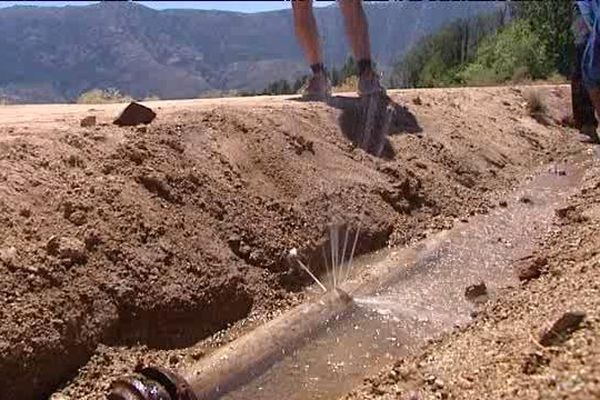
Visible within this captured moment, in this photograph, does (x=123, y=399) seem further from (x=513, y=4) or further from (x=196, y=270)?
(x=513, y=4)

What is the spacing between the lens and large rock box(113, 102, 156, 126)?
21.3ft

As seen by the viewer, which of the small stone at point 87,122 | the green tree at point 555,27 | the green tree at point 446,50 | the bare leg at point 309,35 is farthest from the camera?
the green tree at point 446,50

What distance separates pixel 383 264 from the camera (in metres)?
6.62

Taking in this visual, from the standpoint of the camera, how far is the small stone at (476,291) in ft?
19.3

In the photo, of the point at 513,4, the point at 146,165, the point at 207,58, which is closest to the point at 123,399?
the point at 146,165

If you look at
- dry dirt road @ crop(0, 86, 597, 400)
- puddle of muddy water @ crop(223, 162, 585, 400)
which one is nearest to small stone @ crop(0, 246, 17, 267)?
dry dirt road @ crop(0, 86, 597, 400)

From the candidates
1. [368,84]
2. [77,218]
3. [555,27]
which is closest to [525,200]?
[368,84]

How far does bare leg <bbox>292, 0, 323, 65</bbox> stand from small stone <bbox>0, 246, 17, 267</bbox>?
4630 mm

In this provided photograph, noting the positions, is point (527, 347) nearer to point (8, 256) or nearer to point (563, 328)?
point (563, 328)

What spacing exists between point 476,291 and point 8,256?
3.20 m

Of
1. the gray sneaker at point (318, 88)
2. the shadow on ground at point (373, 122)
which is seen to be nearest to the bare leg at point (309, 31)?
the gray sneaker at point (318, 88)

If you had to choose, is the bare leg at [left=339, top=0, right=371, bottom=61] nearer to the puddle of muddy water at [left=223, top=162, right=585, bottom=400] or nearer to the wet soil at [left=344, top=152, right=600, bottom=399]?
the puddle of muddy water at [left=223, top=162, right=585, bottom=400]

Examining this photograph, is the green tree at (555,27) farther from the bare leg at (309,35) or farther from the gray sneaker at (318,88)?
the bare leg at (309,35)

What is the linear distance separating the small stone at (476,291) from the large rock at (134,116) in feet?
9.25
